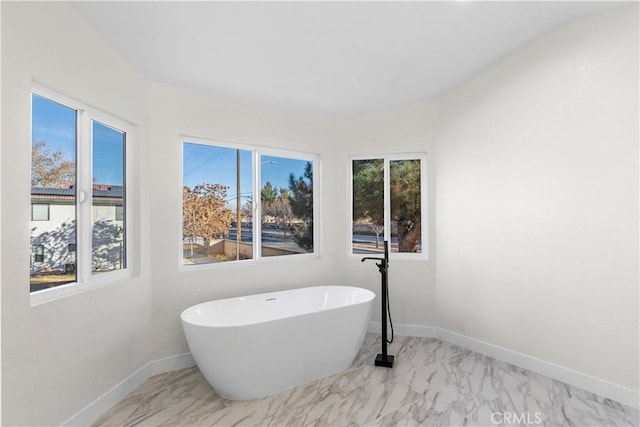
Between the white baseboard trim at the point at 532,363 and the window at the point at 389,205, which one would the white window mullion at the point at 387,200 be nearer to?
the window at the point at 389,205

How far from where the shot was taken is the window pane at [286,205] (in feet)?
12.1

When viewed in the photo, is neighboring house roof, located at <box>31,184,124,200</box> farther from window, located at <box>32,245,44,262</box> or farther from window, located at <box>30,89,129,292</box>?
window, located at <box>32,245,44,262</box>

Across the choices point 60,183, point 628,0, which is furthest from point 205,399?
point 628,0

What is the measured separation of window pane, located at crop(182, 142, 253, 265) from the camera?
3170 mm

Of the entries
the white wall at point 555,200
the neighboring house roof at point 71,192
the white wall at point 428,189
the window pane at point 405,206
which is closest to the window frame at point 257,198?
the white wall at point 428,189

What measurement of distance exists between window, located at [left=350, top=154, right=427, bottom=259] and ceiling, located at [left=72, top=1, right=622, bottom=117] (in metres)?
0.95

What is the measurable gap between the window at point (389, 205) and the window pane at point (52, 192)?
2753mm

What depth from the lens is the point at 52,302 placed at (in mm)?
1869

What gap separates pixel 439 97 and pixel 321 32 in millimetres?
1782

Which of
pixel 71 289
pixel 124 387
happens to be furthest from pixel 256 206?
pixel 124 387

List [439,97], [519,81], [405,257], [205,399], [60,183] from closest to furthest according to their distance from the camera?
[60,183], [205,399], [519,81], [439,97], [405,257]

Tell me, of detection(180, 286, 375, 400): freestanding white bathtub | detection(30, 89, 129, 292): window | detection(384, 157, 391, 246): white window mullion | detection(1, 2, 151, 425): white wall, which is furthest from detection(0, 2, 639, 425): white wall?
detection(180, 286, 375, 400): freestanding white bathtub

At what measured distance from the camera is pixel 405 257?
3.78 metres

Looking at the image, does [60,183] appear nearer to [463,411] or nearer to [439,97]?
[463,411]
